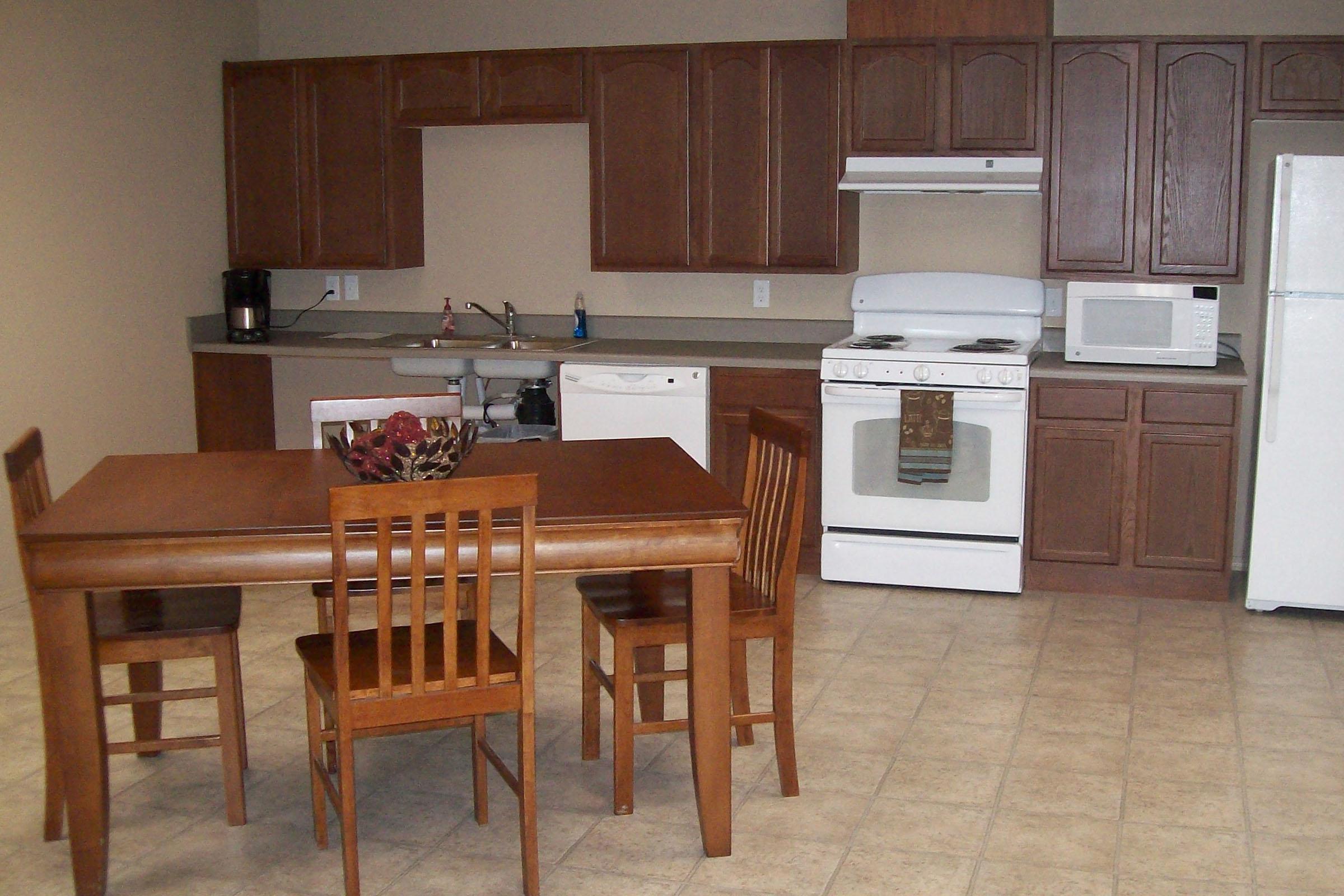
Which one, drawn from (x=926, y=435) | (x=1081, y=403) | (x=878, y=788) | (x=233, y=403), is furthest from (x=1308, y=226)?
(x=233, y=403)

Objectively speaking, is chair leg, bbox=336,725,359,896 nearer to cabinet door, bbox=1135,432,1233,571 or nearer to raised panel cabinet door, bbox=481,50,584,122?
cabinet door, bbox=1135,432,1233,571

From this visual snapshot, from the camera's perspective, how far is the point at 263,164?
5.88 meters

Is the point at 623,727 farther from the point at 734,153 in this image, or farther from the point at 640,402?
the point at 734,153

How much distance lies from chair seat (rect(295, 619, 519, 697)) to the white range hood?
2.74 m

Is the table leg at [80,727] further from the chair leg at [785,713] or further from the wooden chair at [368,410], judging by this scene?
the chair leg at [785,713]

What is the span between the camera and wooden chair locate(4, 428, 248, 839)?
293 cm

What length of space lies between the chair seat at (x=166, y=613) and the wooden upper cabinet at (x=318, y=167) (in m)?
2.83

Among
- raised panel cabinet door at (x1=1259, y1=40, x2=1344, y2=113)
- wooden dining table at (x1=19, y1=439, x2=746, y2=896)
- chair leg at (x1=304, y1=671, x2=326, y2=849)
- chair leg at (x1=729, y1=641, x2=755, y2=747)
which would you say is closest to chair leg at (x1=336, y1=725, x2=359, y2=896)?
chair leg at (x1=304, y1=671, x2=326, y2=849)

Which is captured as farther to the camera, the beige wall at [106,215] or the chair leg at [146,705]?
the beige wall at [106,215]

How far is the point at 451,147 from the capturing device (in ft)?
19.6

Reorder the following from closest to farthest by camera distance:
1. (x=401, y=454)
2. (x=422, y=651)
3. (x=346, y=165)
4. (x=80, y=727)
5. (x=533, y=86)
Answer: (x=422, y=651)
(x=80, y=727)
(x=401, y=454)
(x=533, y=86)
(x=346, y=165)

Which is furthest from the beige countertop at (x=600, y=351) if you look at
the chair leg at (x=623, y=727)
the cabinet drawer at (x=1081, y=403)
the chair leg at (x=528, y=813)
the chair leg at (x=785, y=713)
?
the chair leg at (x=528, y=813)

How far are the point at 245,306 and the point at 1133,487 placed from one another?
3.66 metres

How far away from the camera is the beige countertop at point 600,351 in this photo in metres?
5.20
